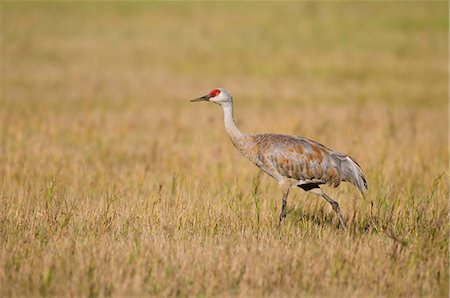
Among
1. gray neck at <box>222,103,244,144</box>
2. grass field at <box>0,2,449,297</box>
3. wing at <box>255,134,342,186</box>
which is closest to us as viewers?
grass field at <box>0,2,449,297</box>

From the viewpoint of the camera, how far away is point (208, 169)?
10133 mm

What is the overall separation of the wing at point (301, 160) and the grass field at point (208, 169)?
45cm

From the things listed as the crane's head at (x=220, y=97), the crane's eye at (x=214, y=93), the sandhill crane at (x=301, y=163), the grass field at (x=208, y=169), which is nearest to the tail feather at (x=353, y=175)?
the sandhill crane at (x=301, y=163)

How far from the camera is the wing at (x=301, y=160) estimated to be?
6.99 meters

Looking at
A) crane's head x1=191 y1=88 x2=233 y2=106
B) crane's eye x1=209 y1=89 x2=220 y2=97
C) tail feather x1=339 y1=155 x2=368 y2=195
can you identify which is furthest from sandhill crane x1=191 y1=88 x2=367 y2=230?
crane's eye x1=209 y1=89 x2=220 y2=97

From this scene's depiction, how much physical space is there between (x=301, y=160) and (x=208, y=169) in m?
3.31

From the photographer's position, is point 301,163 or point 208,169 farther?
point 208,169

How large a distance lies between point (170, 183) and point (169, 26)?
80.2 ft

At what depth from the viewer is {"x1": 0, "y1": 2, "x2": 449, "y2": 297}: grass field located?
17.9 ft

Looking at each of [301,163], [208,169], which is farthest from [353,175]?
[208,169]

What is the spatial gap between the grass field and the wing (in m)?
0.45

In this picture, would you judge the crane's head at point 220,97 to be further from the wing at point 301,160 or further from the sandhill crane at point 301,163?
the wing at point 301,160

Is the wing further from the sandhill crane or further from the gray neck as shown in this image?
the gray neck

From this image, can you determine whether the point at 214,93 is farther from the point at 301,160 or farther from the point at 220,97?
the point at 301,160
